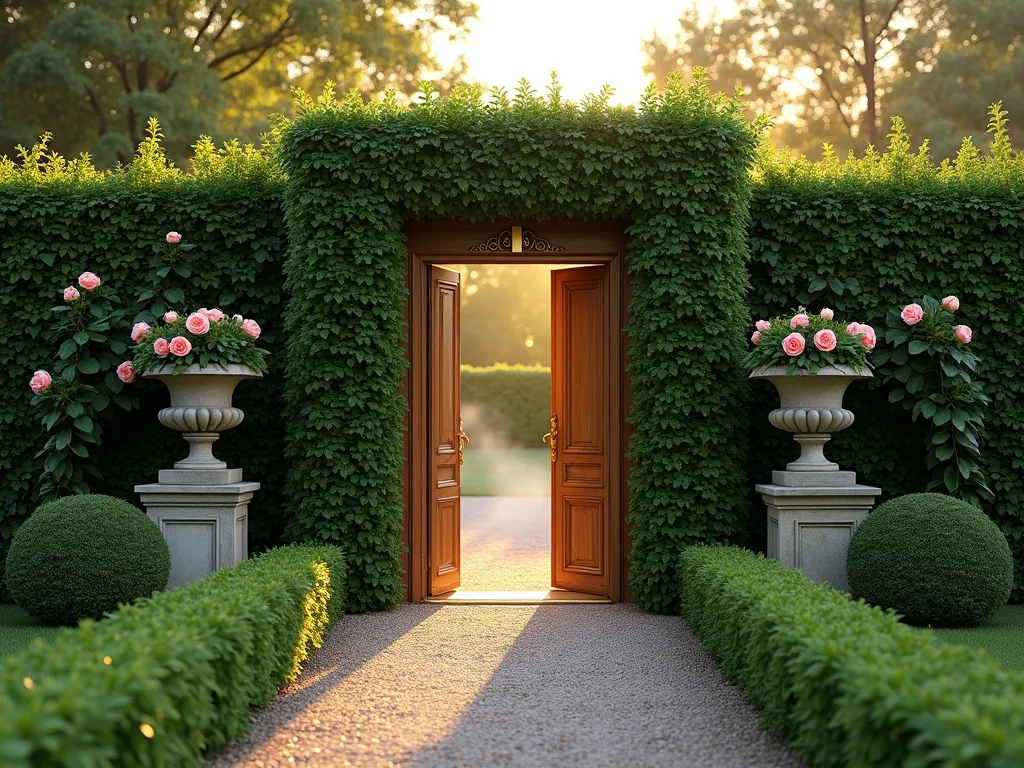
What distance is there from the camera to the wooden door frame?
774 cm

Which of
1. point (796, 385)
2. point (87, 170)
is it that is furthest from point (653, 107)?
point (87, 170)

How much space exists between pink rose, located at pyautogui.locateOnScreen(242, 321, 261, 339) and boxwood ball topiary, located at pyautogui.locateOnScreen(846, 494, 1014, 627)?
433 cm

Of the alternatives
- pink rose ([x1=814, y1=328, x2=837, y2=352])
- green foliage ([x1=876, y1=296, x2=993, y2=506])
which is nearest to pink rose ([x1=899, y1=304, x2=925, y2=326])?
green foliage ([x1=876, y1=296, x2=993, y2=506])

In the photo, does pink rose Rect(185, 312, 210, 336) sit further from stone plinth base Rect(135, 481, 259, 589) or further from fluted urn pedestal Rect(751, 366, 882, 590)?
fluted urn pedestal Rect(751, 366, 882, 590)

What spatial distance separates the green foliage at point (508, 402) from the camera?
888 inches

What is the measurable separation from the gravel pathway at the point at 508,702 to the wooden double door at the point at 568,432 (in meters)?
0.92

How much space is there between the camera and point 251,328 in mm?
7266

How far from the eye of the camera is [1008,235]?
7.86 metres

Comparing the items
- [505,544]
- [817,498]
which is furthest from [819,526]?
[505,544]

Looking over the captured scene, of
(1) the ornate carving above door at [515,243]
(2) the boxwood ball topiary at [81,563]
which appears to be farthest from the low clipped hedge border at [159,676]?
(1) the ornate carving above door at [515,243]

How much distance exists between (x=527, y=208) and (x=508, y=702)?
3.73 metres

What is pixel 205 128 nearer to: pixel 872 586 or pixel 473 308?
pixel 872 586

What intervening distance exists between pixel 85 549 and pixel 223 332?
5.55 ft

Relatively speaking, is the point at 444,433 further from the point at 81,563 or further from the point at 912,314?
the point at 912,314
